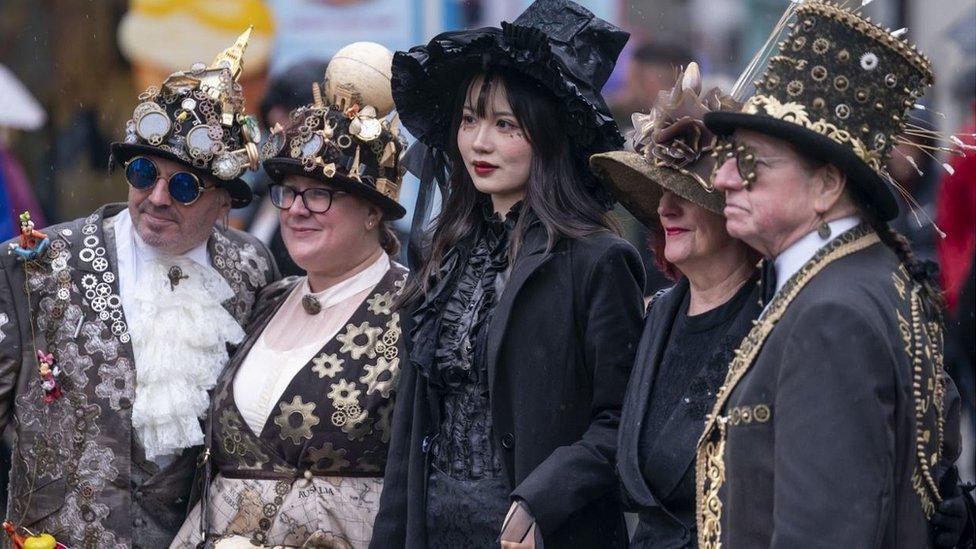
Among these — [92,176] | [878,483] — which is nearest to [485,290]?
[878,483]

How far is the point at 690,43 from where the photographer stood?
890cm

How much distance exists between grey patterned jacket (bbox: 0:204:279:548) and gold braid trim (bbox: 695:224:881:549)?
2.25m

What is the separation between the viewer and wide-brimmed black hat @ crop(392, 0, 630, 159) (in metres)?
4.61

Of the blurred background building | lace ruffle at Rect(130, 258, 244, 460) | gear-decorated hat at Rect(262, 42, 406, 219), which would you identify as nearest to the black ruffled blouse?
gear-decorated hat at Rect(262, 42, 406, 219)

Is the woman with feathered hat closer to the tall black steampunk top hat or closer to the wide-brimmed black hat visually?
the wide-brimmed black hat

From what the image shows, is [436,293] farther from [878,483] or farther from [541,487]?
[878,483]

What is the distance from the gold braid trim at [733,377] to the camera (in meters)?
3.53

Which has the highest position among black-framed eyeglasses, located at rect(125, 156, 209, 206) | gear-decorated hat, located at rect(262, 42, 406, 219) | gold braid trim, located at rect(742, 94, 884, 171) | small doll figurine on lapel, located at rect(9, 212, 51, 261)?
gold braid trim, located at rect(742, 94, 884, 171)

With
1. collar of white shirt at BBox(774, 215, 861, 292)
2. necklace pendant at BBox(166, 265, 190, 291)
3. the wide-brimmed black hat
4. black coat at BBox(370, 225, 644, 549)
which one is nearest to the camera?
collar of white shirt at BBox(774, 215, 861, 292)

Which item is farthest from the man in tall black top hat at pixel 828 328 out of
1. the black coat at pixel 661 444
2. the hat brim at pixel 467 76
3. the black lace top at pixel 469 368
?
the black lace top at pixel 469 368

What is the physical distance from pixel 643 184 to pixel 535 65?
48 cm

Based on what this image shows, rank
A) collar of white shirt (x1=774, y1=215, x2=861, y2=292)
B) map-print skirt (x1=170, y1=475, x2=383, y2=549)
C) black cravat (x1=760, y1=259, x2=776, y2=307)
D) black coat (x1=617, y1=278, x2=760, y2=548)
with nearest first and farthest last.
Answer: collar of white shirt (x1=774, y1=215, x2=861, y2=292) < black cravat (x1=760, y1=259, x2=776, y2=307) < black coat (x1=617, y1=278, x2=760, y2=548) < map-print skirt (x1=170, y1=475, x2=383, y2=549)

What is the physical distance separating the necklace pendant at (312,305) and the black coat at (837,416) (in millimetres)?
2040

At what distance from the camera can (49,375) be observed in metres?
5.18
